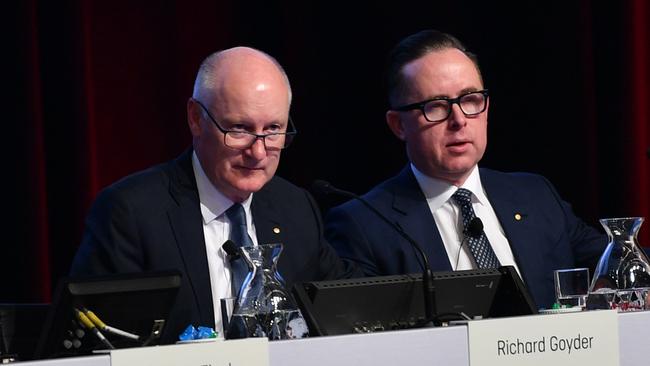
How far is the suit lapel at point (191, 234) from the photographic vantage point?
2859 millimetres

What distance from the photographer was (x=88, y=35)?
3.84 m

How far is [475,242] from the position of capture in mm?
3250

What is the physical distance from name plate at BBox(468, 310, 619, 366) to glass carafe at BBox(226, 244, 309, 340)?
0.41m

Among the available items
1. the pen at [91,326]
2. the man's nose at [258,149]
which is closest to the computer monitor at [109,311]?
the pen at [91,326]

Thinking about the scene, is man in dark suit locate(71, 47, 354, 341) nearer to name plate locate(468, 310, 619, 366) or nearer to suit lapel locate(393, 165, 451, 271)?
suit lapel locate(393, 165, 451, 271)

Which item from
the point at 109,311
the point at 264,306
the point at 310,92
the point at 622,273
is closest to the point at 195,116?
the point at 264,306

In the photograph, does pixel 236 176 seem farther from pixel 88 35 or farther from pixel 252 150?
pixel 88 35

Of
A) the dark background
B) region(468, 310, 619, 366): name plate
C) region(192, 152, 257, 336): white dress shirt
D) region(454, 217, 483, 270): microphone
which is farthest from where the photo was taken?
the dark background

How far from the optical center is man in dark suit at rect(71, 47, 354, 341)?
2.86 meters

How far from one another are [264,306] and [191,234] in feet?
2.32

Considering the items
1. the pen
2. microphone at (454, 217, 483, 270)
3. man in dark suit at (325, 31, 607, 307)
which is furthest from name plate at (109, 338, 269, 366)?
man in dark suit at (325, 31, 607, 307)

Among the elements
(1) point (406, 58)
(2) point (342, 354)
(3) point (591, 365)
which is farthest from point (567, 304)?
(1) point (406, 58)

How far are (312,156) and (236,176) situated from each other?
4.69 feet

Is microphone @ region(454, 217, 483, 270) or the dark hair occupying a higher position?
the dark hair
